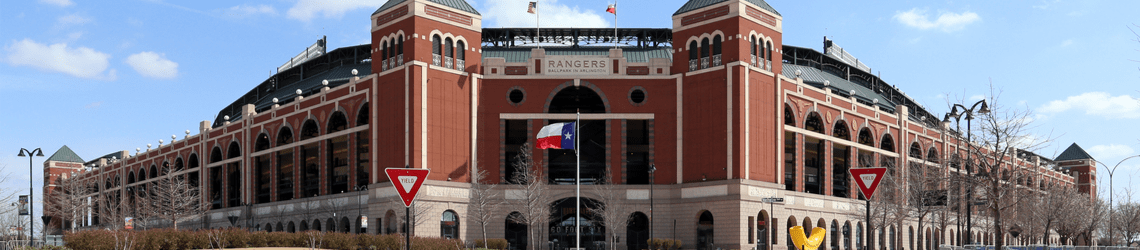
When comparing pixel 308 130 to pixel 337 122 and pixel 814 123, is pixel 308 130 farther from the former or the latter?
pixel 814 123

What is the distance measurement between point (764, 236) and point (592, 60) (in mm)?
17616

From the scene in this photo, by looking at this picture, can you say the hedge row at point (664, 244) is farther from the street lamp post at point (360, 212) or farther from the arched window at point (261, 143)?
the arched window at point (261, 143)

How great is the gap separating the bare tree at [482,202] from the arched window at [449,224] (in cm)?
108

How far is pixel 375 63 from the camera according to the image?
79938mm

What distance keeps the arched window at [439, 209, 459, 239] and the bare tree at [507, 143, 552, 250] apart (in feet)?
13.4

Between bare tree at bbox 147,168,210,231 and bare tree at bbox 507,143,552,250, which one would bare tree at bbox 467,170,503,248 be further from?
bare tree at bbox 147,168,210,231

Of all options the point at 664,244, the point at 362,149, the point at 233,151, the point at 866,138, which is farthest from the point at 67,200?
the point at 866,138

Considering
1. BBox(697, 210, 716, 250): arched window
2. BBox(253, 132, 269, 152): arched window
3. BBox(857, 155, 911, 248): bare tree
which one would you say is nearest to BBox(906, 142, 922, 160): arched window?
BBox(857, 155, 911, 248): bare tree

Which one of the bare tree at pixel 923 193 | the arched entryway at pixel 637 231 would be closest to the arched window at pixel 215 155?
the arched entryway at pixel 637 231

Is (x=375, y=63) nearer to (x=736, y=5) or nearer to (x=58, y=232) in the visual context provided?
(x=736, y=5)

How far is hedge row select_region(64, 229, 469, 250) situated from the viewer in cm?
3369

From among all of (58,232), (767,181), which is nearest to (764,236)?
(767,181)

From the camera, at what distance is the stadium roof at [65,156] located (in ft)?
516

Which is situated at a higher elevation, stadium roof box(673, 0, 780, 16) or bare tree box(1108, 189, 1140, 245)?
stadium roof box(673, 0, 780, 16)
